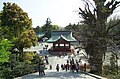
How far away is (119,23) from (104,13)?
2.04m

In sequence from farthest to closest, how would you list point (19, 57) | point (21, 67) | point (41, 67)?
point (19, 57) → point (21, 67) → point (41, 67)

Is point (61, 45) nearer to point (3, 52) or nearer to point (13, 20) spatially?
point (13, 20)

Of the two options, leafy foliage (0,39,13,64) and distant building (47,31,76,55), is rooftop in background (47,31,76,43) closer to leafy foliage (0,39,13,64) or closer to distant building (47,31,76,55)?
distant building (47,31,76,55)

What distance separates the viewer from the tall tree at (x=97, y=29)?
27.6 meters

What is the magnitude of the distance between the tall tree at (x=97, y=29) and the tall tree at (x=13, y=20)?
8289mm

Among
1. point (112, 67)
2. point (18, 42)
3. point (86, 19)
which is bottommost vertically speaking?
point (112, 67)

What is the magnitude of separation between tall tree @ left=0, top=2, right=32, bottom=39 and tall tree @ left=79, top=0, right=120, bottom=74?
27.2ft

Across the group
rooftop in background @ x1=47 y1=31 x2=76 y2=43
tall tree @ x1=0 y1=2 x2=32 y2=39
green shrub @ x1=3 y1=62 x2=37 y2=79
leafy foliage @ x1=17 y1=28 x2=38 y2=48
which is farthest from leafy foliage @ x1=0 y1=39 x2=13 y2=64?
rooftop in background @ x1=47 y1=31 x2=76 y2=43

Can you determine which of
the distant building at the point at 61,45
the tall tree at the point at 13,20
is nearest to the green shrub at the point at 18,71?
the tall tree at the point at 13,20

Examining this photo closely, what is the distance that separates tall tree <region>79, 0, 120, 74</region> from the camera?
90.6ft

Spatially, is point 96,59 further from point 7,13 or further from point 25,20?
point 7,13

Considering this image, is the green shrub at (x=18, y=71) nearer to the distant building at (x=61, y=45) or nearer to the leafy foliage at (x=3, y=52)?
the leafy foliage at (x=3, y=52)

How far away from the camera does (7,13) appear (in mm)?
33219

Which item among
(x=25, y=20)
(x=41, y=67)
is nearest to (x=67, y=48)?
(x=25, y=20)
